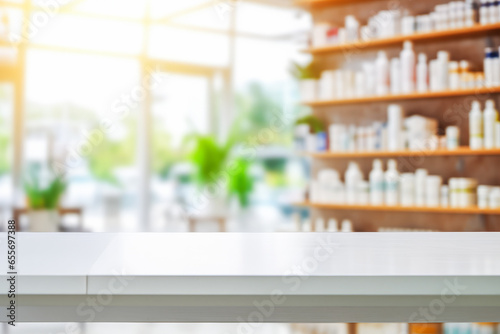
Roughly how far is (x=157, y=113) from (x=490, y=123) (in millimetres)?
3619

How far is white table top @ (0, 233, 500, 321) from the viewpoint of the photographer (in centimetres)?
85

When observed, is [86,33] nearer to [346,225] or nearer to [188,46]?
[188,46]

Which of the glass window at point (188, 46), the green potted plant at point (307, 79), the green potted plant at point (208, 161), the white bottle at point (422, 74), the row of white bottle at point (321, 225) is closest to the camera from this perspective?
the white bottle at point (422, 74)

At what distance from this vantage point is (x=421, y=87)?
3.44m

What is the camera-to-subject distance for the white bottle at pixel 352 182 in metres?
3.72

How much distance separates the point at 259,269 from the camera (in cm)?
90

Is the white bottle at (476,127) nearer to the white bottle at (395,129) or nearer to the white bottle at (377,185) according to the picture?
the white bottle at (395,129)

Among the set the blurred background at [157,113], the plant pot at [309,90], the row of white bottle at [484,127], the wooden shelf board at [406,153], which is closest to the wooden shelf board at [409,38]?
the plant pot at [309,90]

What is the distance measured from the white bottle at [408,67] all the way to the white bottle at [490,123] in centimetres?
48

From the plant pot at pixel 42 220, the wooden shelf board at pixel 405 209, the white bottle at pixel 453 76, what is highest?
the white bottle at pixel 453 76

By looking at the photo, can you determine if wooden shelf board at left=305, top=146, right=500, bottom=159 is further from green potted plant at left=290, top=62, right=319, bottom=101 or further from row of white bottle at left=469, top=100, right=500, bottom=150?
green potted plant at left=290, top=62, right=319, bottom=101

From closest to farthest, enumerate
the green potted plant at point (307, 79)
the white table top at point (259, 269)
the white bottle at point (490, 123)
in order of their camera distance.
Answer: the white table top at point (259, 269)
the white bottle at point (490, 123)
the green potted plant at point (307, 79)

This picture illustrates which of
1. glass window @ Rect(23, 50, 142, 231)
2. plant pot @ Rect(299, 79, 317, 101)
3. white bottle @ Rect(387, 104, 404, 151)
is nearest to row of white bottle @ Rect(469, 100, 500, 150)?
white bottle @ Rect(387, 104, 404, 151)

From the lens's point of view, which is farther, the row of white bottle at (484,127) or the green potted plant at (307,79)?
the green potted plant at (307,79)
